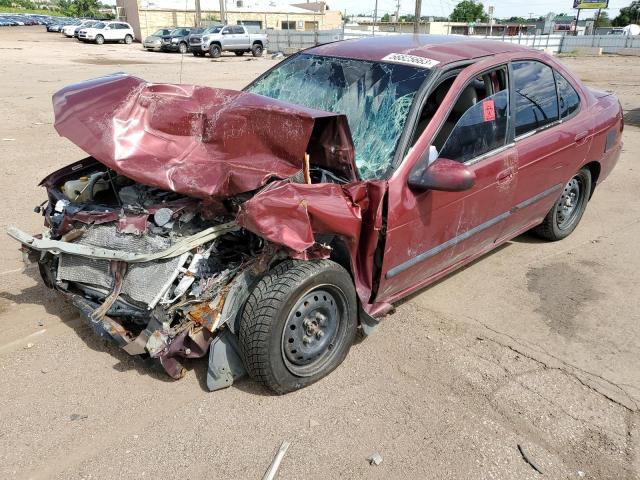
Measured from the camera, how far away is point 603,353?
3.51 meters

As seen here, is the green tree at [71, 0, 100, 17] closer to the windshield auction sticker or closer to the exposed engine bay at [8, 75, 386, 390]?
the exposed engine bay at [8, 75, 386, 390]

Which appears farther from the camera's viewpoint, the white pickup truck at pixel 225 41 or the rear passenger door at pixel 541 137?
the white pickup truck at pixel 225 41

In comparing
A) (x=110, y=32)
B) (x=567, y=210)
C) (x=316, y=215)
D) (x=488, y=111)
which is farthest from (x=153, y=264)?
(x=110, y=32)

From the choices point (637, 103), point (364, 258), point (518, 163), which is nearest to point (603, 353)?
point (518, 163)

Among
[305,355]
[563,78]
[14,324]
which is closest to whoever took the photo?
[305,355]

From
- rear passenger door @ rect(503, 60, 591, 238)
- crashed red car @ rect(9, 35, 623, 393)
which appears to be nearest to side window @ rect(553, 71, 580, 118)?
rear passenger door @ rect(503, 60, 591, 238)

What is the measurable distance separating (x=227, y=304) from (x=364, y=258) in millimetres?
861

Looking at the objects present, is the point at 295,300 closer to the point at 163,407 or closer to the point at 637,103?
the point at 163,407

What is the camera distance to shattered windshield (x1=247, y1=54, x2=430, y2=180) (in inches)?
130

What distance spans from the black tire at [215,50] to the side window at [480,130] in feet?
92.6

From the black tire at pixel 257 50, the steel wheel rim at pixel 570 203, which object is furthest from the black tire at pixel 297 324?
the black tire at pixel 257 50

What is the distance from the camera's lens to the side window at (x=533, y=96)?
393 centimetres

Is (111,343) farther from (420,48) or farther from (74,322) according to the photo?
(420,48)

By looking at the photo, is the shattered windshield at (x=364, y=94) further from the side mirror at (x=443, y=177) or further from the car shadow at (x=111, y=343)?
the car shadow at (x=111, y=343)
